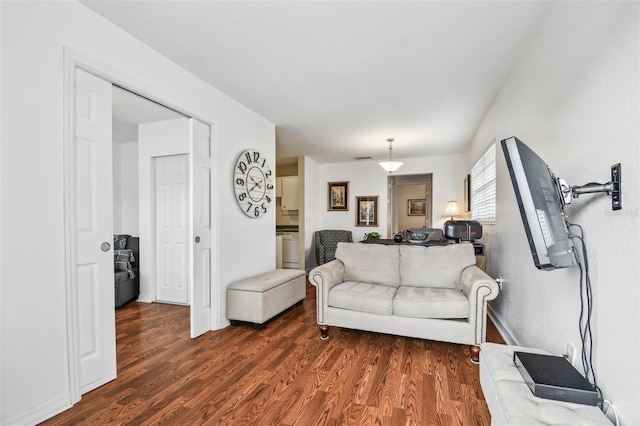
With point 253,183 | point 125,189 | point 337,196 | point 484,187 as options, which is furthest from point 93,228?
point 337,196

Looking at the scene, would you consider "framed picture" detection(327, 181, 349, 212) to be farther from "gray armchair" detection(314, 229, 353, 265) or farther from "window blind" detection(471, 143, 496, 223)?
"window blind" detection(471, 143, 496, 223)

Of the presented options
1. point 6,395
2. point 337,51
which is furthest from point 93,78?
point 6,395

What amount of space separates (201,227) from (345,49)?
2110mm

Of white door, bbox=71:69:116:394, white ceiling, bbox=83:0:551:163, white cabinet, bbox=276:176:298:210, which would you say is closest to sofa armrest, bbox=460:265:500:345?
white ceiling, bbox=83:0:551:163

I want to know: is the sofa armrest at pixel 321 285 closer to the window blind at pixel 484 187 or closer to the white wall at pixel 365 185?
the window blind at pixel 484 187

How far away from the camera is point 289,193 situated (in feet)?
22.6

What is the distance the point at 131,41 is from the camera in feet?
7.06

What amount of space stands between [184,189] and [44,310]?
2.55 m

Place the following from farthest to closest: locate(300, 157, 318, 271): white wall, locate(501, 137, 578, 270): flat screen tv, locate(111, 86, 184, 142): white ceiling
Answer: locate(300, 157, 318, 271): white wall → locate(111, 86, 184, 142): white ceiling → locate(501, 137, 578, 270): flat screen tv

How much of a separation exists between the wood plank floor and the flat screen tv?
3.51ft

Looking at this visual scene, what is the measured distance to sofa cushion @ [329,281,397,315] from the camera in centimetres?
263

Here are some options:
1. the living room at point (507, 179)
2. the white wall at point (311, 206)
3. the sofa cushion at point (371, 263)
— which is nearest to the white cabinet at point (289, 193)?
the white wall at point (311, 206)

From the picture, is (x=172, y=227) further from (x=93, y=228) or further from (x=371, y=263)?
(x=371, y=263)

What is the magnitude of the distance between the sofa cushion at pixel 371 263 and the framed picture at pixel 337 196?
363cm
